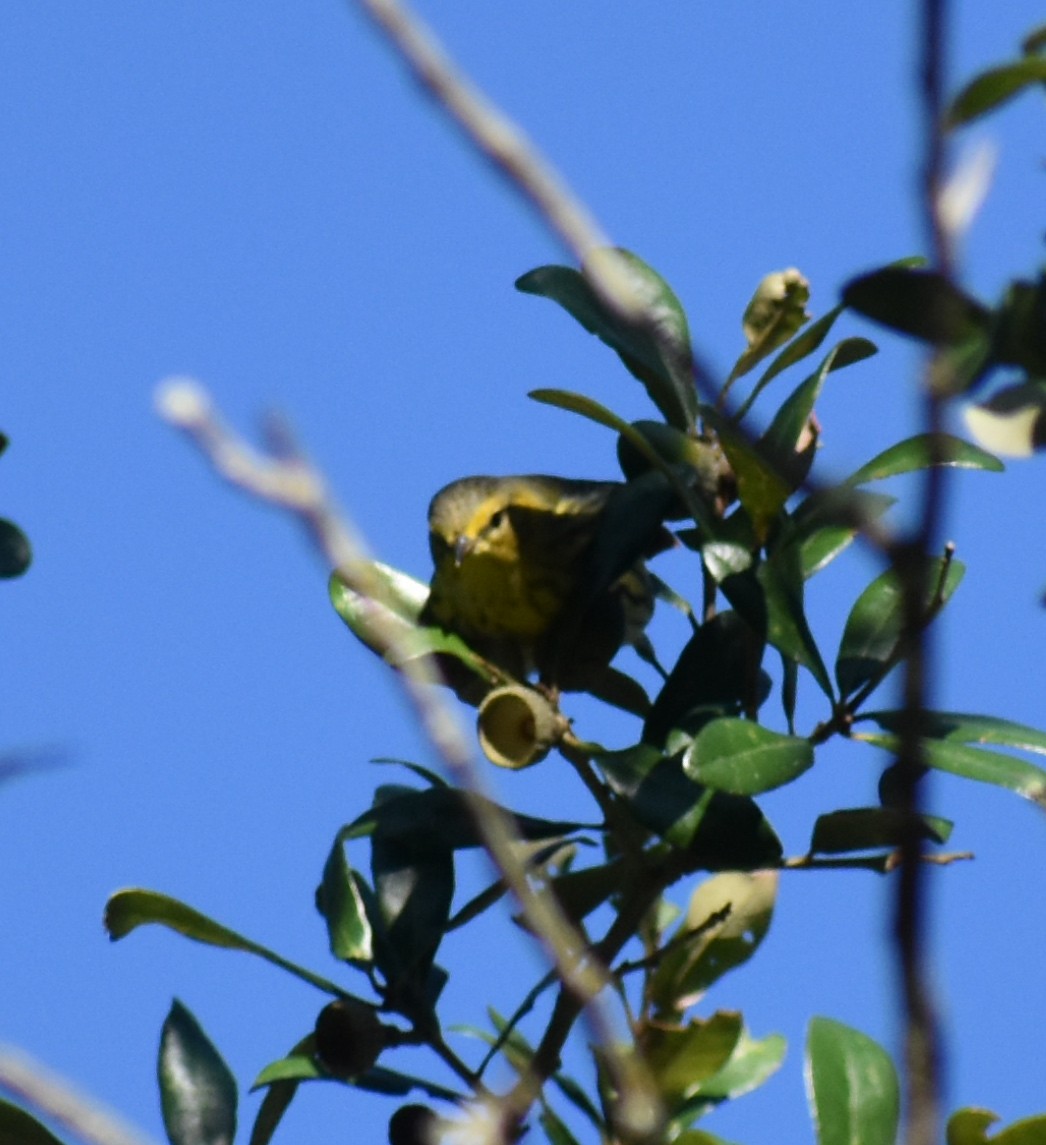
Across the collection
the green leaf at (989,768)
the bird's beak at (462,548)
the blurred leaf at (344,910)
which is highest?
the bird's beak at (462,548)

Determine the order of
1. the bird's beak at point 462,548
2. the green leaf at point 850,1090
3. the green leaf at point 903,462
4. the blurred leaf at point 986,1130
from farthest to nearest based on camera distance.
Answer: the bird's beak at point 462,548, the green leaf at point 903,462, the green leaf at point 850,1090, the blurred leaf at point 986,1130

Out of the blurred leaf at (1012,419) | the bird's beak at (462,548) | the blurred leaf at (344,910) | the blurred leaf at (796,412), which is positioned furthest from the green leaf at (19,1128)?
the bird's beak at (462,548)

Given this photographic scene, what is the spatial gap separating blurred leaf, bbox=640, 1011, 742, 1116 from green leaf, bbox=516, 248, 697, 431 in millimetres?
707

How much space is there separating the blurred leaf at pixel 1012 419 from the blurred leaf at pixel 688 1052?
3.02 ft

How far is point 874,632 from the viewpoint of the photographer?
208 centimetres

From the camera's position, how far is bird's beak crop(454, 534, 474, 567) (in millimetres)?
4199

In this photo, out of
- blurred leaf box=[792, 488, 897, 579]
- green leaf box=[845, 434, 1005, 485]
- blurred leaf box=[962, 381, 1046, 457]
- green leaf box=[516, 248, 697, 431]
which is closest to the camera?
blurred leaf box=[962, 381, 1046, 457]

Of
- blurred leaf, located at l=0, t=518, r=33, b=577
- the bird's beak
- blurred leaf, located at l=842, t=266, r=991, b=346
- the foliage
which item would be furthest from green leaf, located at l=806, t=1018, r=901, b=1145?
the bird's beak

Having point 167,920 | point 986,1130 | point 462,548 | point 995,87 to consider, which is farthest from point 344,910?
point 462,548

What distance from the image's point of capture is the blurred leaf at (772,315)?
2330mm

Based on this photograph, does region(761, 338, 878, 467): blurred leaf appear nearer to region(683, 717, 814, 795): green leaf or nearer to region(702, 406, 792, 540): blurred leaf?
region(702, 406, 792, 540): blurred leaf

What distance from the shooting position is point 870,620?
2.10m

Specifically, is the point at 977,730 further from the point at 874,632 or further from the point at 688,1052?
the point at 688,1052

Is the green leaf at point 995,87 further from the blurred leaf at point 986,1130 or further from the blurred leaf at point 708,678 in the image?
the blurred leaf at point 708,678
